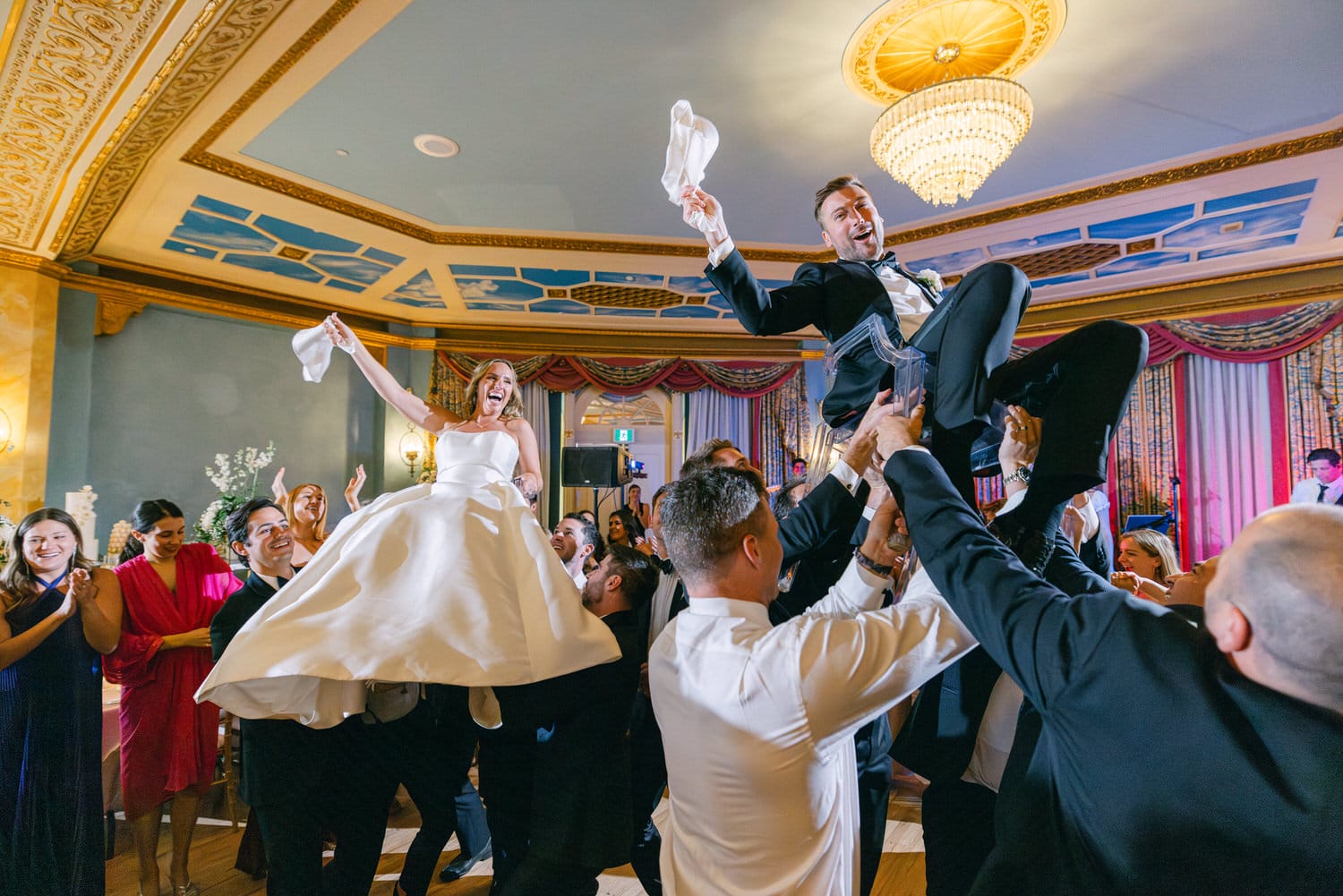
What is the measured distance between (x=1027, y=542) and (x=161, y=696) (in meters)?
3.35

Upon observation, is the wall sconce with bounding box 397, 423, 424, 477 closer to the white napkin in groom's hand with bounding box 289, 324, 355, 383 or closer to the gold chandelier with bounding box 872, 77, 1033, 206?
the white napkin in groom's hand with bounding box 289, 324, 355, 383

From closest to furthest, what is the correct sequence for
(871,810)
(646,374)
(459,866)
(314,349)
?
(871,810) < (314,349) < (459,866) < (646,374)

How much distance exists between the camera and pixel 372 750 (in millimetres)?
2416

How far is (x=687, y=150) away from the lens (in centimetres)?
151

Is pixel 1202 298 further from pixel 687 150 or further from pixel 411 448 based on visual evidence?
pixel 411 448

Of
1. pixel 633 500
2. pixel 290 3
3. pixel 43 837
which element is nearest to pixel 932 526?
pixel 43 837

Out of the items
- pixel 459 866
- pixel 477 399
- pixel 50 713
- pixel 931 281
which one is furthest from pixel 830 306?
pixel 50 713

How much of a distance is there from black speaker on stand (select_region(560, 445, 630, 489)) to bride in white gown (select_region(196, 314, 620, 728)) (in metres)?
4.91

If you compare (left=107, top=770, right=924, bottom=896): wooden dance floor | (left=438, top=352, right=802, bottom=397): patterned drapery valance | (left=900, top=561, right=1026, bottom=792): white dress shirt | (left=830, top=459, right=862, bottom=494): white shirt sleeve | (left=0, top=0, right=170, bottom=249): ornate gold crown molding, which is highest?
(left=0, top=0, right=170, bottom=249): ornate gold crown molding

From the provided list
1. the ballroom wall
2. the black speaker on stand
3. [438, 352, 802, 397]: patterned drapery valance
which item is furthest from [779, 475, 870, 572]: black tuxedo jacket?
[438, 352, 802, 397]: patterned drapery valance

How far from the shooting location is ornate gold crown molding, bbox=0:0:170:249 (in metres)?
3.41

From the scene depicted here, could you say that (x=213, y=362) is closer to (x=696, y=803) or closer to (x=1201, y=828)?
(x=696, y=803)

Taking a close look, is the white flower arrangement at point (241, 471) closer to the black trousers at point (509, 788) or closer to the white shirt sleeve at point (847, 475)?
the black trousers at point (509, 788)

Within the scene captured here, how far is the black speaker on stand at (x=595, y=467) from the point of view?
7.24 meters
